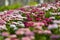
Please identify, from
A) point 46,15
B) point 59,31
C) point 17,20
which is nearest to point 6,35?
point 59,31

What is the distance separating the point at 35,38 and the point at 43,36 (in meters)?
0.12

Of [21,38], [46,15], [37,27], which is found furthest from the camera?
[46,15]

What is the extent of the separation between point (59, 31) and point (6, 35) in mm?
720

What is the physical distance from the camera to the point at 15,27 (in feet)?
13.4

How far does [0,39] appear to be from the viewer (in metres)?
3.59

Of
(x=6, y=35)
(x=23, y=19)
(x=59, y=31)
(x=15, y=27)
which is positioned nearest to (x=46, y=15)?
(x=23, y=19)

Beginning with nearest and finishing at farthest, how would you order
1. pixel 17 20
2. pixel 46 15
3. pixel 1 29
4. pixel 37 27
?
pixel 37 27 < pixel 1 29 < pixel 17 20 < pixel 46 15

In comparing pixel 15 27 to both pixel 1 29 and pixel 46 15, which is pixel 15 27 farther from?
pixel 46 15

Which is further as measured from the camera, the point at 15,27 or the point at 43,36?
the point at 15,27

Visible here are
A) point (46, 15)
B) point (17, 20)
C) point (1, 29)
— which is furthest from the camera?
point (46, 15)

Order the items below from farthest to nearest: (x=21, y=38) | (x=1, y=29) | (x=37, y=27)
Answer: (x=1, y=29) → (x=37, y=27) → (x=21, y=38)

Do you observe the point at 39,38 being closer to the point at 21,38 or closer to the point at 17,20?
the point at 21,38

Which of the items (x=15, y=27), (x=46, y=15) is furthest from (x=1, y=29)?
(x=46, y=15)

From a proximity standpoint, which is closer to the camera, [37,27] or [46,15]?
[37,27]
